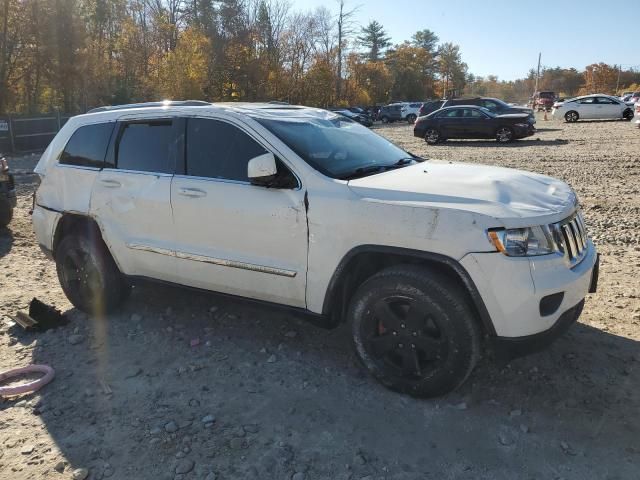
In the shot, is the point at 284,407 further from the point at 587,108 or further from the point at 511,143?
the point at 587,108

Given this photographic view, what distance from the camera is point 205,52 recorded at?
4028 cm

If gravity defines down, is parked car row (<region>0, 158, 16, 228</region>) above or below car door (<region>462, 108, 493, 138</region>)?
below

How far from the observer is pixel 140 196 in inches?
164

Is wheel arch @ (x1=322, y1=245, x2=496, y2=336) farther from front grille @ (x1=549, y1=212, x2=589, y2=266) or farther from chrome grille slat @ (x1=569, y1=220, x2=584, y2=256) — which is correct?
chrome grille slat @ (x1=569, y1=220, x2=584, y2=256)

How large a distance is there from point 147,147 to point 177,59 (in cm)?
3327

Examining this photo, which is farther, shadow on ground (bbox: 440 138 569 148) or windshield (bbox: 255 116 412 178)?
shadow on ground (bbox: 440 138 569 148)

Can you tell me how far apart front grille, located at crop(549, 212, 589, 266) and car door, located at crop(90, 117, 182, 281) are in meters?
2.64

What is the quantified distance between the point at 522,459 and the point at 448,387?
57cm

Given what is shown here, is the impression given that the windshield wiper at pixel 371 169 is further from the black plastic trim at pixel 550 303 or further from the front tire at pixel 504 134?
the front tire at pixel 504 134

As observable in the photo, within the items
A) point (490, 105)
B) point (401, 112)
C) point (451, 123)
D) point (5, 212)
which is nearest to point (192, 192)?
point (5, 212)

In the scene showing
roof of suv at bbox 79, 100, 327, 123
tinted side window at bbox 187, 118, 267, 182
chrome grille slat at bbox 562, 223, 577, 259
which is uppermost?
roof of suv at bbox 79, 100, 327, 123

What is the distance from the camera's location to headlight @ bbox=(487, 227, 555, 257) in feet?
9.46

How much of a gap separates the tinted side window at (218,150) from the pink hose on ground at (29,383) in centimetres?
172

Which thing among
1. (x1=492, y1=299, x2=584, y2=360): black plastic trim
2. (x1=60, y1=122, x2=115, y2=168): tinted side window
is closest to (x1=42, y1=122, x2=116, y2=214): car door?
(x1=60, y1=122, x2=115, y2=168): tinted side window
